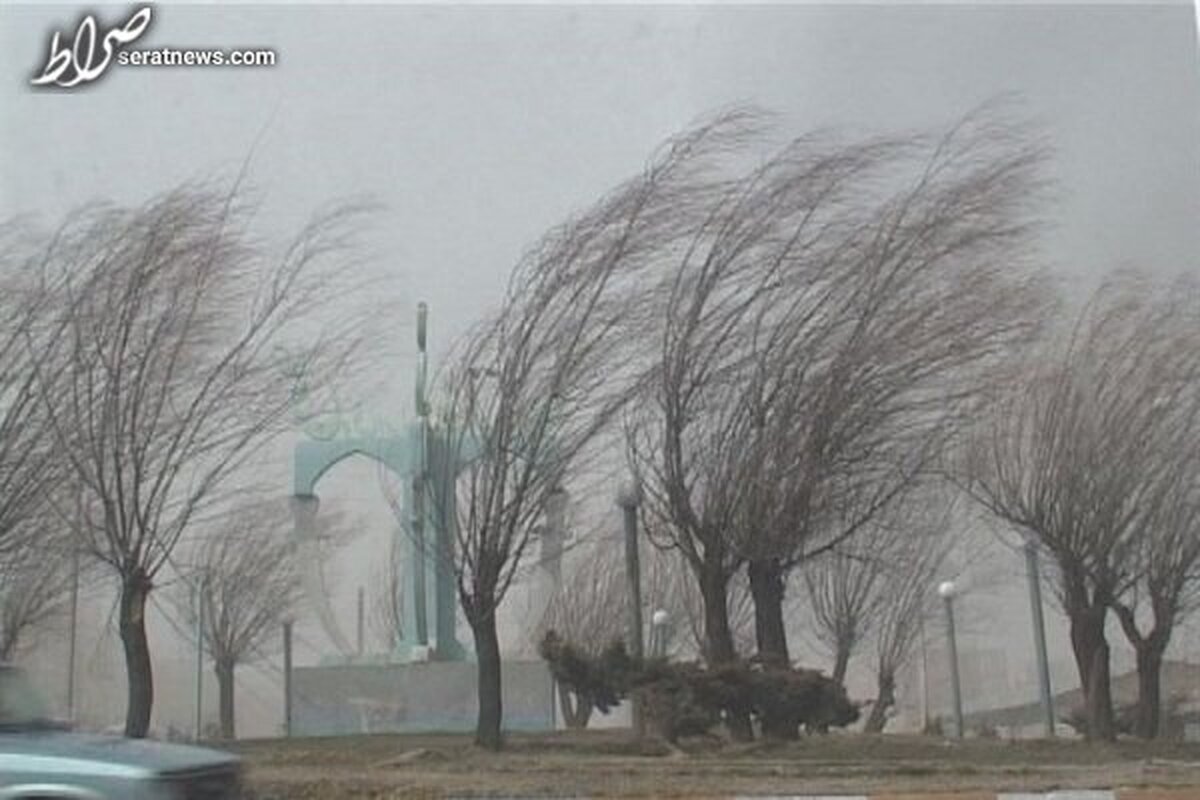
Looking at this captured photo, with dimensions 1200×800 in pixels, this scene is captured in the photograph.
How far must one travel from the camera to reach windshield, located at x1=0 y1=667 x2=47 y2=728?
32.9 ft

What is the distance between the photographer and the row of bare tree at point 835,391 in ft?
43.5

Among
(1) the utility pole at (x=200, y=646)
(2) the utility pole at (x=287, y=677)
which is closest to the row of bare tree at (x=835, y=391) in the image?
(2) the utility pole at (x=287, y=677)

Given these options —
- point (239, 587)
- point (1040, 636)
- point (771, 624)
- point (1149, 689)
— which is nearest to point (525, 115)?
point (239, 587)

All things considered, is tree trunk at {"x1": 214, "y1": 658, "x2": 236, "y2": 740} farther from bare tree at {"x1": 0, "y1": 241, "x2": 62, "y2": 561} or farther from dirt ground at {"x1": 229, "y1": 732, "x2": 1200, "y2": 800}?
bare tree at {"x1": 0, "y1": 241, "x2": 62, "y2": 561}

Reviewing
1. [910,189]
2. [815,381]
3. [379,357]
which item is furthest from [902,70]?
[379,357]

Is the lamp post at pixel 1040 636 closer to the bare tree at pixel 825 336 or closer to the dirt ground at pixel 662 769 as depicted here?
the dirt ground at pixel 662 769

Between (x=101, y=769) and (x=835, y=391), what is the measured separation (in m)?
7.16

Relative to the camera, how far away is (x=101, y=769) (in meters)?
8.77

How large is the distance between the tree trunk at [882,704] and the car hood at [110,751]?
18.5 ft

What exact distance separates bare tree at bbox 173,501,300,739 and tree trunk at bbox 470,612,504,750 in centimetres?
161

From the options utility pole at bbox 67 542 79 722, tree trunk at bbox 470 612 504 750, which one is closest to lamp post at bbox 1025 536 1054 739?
tree trunk at bbox 470 612 504 750

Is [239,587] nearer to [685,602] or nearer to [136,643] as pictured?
[136,643]

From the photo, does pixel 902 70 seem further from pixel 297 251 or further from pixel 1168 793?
pixel 1168 793

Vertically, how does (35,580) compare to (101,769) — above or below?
above
